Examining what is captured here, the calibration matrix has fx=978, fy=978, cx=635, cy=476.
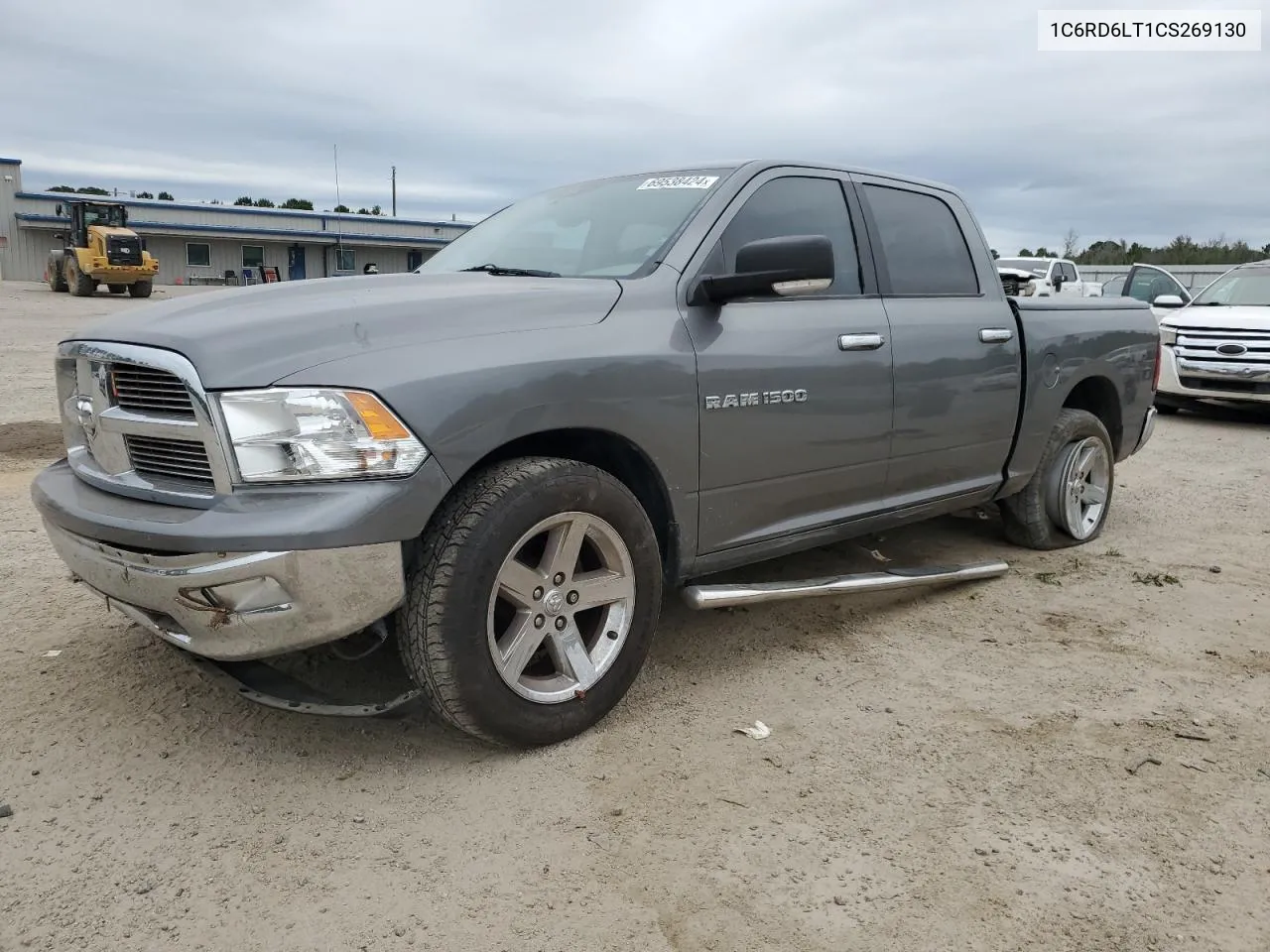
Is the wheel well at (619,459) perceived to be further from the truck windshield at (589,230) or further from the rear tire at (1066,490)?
the rear tire at (1066,490)

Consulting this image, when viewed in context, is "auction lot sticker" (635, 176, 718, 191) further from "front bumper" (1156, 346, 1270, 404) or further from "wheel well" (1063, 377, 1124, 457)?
"front bumper" (1156, 346, 1270, 404)

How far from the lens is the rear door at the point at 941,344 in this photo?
13.3ft

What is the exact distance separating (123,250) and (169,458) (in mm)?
29599

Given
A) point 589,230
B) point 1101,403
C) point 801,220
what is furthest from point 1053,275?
Result: point 589,230

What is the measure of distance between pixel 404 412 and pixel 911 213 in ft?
9.36

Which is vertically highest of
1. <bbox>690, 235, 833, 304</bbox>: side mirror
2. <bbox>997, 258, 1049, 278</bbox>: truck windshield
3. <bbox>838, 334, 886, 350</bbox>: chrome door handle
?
<bbox>997, 258, 1049, 278</bbox>: truck windshield

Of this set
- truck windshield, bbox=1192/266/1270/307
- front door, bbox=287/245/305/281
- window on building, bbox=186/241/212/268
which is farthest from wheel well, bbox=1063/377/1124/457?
window on building, bbox=186/241/212/268

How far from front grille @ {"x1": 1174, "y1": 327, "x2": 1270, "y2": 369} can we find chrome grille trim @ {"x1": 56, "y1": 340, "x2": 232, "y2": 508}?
1071cm

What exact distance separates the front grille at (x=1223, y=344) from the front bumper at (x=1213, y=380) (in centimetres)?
5

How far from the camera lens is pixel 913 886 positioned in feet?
7.65

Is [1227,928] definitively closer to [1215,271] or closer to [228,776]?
[228,776]

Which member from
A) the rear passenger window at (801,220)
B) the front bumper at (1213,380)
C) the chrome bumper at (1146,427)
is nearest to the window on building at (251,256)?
the front bumper at (1213,380)

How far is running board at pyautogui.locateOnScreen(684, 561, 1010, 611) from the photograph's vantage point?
336 cm

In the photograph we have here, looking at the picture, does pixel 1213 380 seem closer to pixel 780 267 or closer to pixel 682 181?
pixel 682 181
